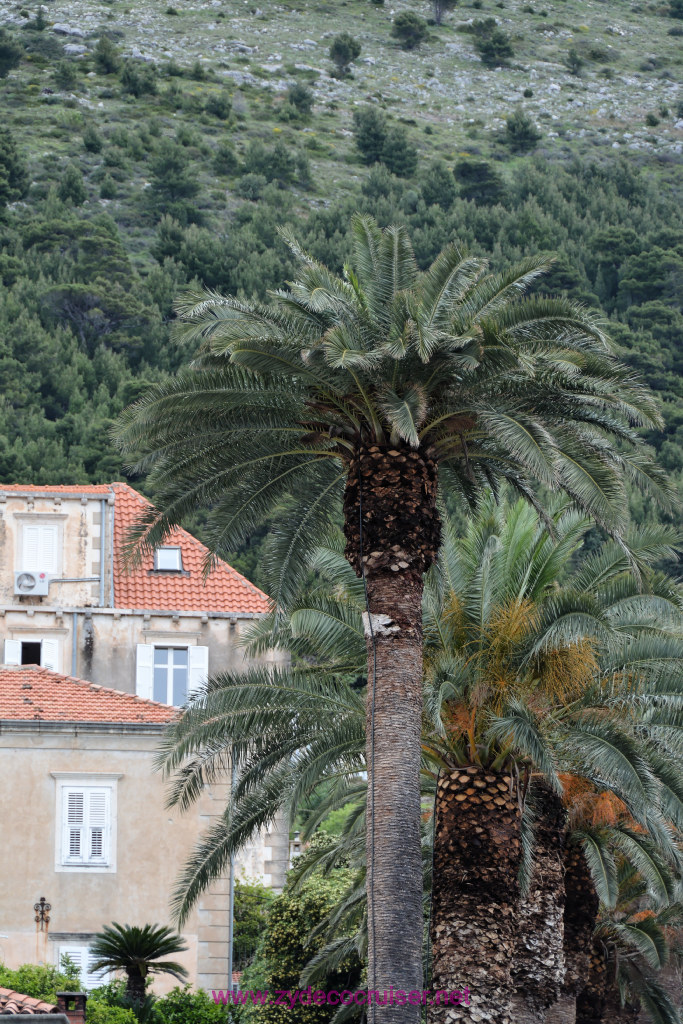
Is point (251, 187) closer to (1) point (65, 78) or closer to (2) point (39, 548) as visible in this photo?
(1) point (65, 78)

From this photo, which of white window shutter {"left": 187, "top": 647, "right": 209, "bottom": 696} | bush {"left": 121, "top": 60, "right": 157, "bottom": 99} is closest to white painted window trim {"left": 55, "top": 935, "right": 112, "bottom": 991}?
white window shutter {"left": 187, "top": 647, "right": 209, "bottom": 696}

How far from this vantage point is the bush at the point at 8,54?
556 feet

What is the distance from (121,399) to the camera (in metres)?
87.4

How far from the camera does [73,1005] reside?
18.9m

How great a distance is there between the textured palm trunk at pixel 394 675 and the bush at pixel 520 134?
16415 centimetres

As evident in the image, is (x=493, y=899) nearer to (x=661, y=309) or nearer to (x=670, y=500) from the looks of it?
(x=670, y=500)

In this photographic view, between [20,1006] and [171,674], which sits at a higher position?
[171,674]

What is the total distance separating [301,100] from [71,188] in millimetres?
55149

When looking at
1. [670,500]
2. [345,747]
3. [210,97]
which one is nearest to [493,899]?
[345,747]

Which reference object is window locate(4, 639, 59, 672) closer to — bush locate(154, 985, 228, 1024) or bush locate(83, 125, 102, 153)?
bush locate(154, 985, 228, 1024)

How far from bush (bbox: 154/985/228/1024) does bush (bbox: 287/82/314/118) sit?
16374cm

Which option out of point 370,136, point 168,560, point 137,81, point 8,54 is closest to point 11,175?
point 137,81

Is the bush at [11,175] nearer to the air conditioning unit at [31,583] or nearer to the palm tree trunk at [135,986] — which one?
the air conditioning unit at [31,583]

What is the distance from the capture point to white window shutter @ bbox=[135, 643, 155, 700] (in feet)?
134
